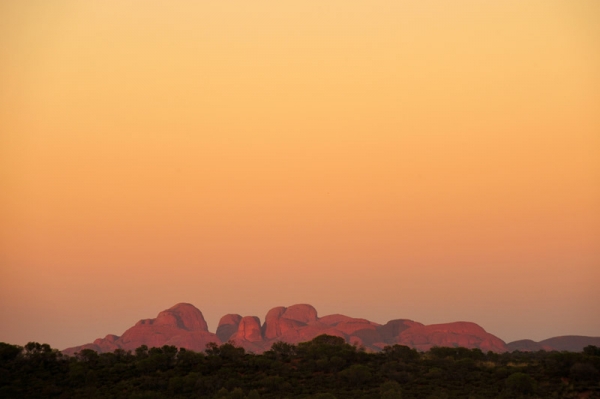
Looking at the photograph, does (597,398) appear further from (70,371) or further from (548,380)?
(70,371)

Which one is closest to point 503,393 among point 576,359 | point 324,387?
point 576,359

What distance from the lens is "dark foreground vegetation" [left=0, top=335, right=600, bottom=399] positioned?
5188 centimetres

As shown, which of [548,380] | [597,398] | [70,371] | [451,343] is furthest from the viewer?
[451,343]

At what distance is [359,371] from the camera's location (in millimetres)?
56281

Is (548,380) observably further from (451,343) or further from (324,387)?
(451,343)

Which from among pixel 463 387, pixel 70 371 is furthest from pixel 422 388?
pixel 70 371

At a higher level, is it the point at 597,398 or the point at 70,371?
the point at 70,371

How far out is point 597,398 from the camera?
4838 cm

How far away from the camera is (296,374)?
58156mm

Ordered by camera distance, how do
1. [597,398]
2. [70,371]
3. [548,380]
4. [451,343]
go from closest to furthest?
1. [597,398]
2. [548,380]
3. [70,371]
4. [451,343]

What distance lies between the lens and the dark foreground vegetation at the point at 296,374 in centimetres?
5188

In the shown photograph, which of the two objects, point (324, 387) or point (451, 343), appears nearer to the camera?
point (324, 387)

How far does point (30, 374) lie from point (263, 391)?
20306 millimetres

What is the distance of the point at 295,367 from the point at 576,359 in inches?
903
